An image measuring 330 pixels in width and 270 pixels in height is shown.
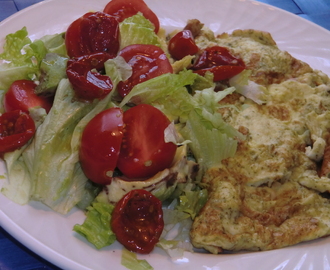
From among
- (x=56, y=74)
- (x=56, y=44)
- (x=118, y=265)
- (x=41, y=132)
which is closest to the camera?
(x=118, y=265)

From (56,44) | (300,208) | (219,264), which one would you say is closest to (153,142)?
(219,264)

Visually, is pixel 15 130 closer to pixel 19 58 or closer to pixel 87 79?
pixel 87 79

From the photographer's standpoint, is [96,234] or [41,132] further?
[41,132]

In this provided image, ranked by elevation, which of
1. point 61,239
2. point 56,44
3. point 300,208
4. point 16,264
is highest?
point 56,44

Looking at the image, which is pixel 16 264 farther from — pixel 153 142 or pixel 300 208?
pixel 300 208

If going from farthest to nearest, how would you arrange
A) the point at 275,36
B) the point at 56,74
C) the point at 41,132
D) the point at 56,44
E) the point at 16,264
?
the point at 275,36 < the point at 56,44 < the point at 56,74 < the point at 41,132 < the point at 16,264

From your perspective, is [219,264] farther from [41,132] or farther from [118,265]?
[41,132]

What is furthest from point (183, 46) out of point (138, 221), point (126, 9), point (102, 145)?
point (138, 221)

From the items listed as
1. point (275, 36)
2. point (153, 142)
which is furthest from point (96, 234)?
point (275, 36)

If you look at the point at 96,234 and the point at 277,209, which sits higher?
the point at 96,234
